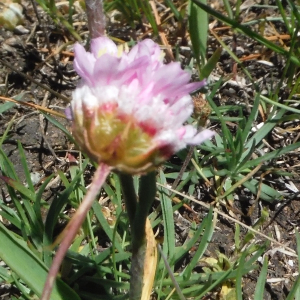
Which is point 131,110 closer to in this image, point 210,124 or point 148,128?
point 148,128

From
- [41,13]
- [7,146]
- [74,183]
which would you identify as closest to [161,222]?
[74,183]

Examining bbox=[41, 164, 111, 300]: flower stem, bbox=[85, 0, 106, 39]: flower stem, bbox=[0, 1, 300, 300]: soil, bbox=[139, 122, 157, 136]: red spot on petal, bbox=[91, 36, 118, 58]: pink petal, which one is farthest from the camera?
bbox=[0, 1, 300, 300]: soil

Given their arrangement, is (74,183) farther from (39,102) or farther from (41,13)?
(41,13)

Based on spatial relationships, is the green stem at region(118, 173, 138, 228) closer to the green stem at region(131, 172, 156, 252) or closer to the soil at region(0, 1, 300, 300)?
the green stem at region(131, 172, 156, 252)

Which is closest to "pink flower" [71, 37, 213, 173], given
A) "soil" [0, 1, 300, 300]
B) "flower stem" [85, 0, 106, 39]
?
"flower stem" [85, 0, 106, 39]

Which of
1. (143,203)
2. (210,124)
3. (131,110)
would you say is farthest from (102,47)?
(210,124)

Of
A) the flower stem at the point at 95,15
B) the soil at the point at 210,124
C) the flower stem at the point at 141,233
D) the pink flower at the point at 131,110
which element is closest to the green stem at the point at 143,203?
the flower stem at the point at 141,233
